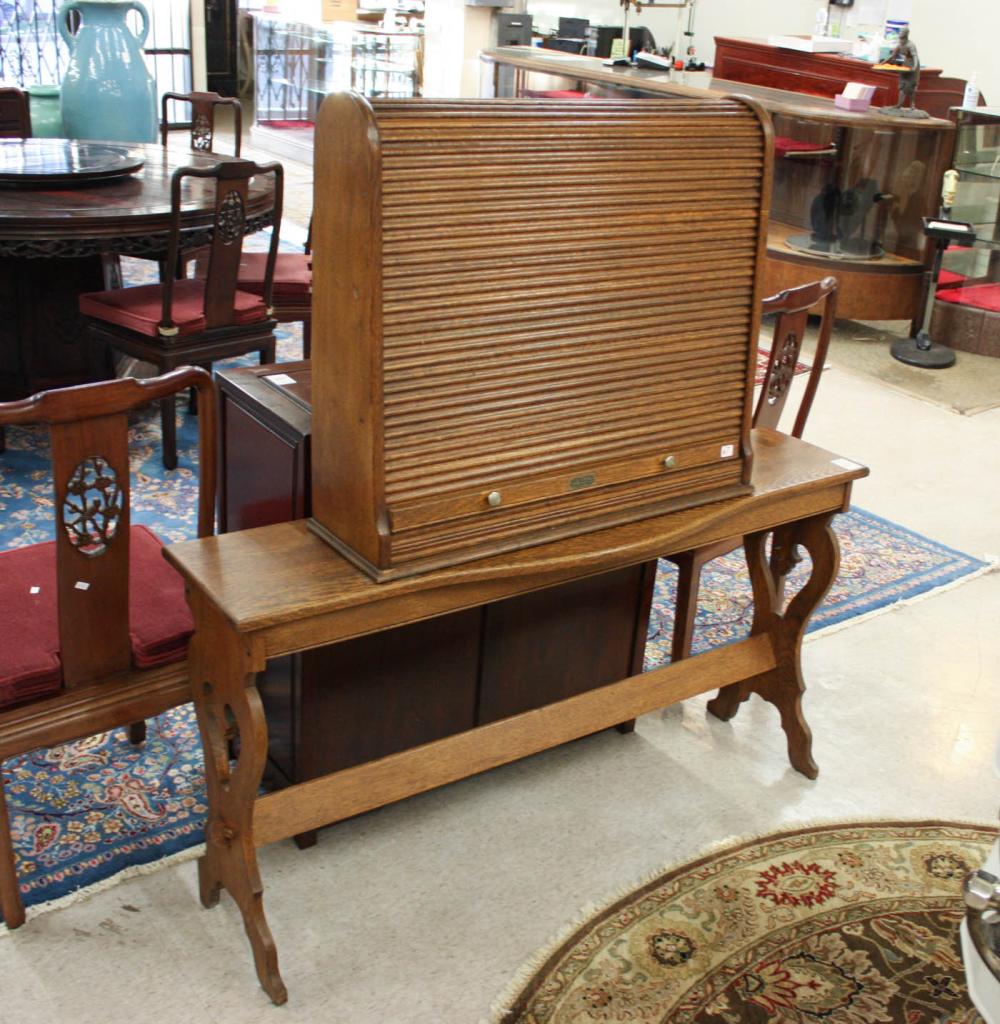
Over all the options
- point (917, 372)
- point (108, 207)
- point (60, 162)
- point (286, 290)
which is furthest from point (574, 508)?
point (917, 372)

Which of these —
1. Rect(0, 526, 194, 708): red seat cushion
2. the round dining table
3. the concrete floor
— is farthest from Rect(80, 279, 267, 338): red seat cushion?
the concrete floor

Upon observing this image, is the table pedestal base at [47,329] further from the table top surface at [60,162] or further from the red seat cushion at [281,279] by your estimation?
the red seat cushion at [281,279]

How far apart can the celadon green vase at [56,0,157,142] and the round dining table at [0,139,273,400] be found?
1.36 m

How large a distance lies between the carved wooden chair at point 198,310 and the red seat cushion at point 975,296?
3.72 metres

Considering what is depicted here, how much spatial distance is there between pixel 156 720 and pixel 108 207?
81.3 inches

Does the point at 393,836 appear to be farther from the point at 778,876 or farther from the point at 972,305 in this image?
the point at 972,305

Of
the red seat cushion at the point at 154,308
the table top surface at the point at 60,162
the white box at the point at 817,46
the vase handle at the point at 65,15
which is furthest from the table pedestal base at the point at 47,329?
the white box at the point at 817,46

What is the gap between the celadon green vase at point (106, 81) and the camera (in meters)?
6.30

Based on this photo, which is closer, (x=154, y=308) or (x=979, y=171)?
(x=154, y=308)

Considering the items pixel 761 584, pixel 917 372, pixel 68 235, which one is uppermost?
pixel 68 235

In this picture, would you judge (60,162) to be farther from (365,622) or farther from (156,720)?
(365,622)

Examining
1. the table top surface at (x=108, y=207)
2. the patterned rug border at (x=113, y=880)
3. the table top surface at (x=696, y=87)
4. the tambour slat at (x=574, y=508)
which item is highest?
the table top surface at (x=696, y=87)

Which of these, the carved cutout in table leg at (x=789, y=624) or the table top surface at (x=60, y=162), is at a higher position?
the table top surface at (x=60, y=162)

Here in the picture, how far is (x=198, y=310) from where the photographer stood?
4344mm
